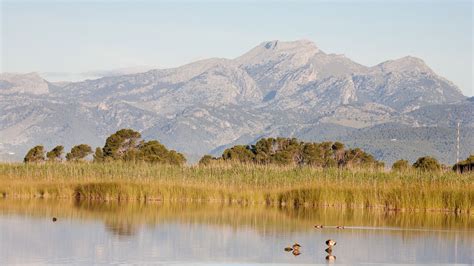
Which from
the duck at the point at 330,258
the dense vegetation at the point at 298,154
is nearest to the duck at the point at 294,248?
the duck at the point at 330,258

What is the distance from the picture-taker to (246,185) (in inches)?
1720

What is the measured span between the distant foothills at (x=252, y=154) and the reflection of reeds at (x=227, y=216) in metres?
22.0

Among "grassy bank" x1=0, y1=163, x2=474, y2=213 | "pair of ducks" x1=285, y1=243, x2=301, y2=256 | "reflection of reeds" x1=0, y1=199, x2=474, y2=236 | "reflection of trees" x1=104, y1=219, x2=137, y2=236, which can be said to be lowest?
"pair of ducks" x1=285, y1=243, x2=301, y2=256

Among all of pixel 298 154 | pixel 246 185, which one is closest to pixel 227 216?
pixel 246 185

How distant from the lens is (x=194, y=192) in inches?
1657

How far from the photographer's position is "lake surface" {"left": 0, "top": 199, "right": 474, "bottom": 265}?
82.9ft

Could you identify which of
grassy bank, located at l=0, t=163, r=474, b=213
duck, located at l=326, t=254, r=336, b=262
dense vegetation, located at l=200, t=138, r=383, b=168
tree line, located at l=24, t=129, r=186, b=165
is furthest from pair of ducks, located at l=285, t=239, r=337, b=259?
dense vegetation, located at l=200, t=138, r=383, b=168

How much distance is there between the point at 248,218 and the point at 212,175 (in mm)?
10053

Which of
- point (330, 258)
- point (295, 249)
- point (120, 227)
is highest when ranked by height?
point (120, 227)

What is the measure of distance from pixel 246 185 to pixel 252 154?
2839 cm

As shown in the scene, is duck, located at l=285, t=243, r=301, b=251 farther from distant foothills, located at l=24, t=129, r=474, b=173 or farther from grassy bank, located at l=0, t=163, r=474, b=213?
distant foothills, located at l=24, t=129, r=474, b=173

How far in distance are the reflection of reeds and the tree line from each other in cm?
2149

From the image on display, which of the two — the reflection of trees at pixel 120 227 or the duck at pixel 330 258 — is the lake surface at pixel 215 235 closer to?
the reflection of trees at pixel 120 227

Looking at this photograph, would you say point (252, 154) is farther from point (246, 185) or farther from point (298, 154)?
point (246, 185)
